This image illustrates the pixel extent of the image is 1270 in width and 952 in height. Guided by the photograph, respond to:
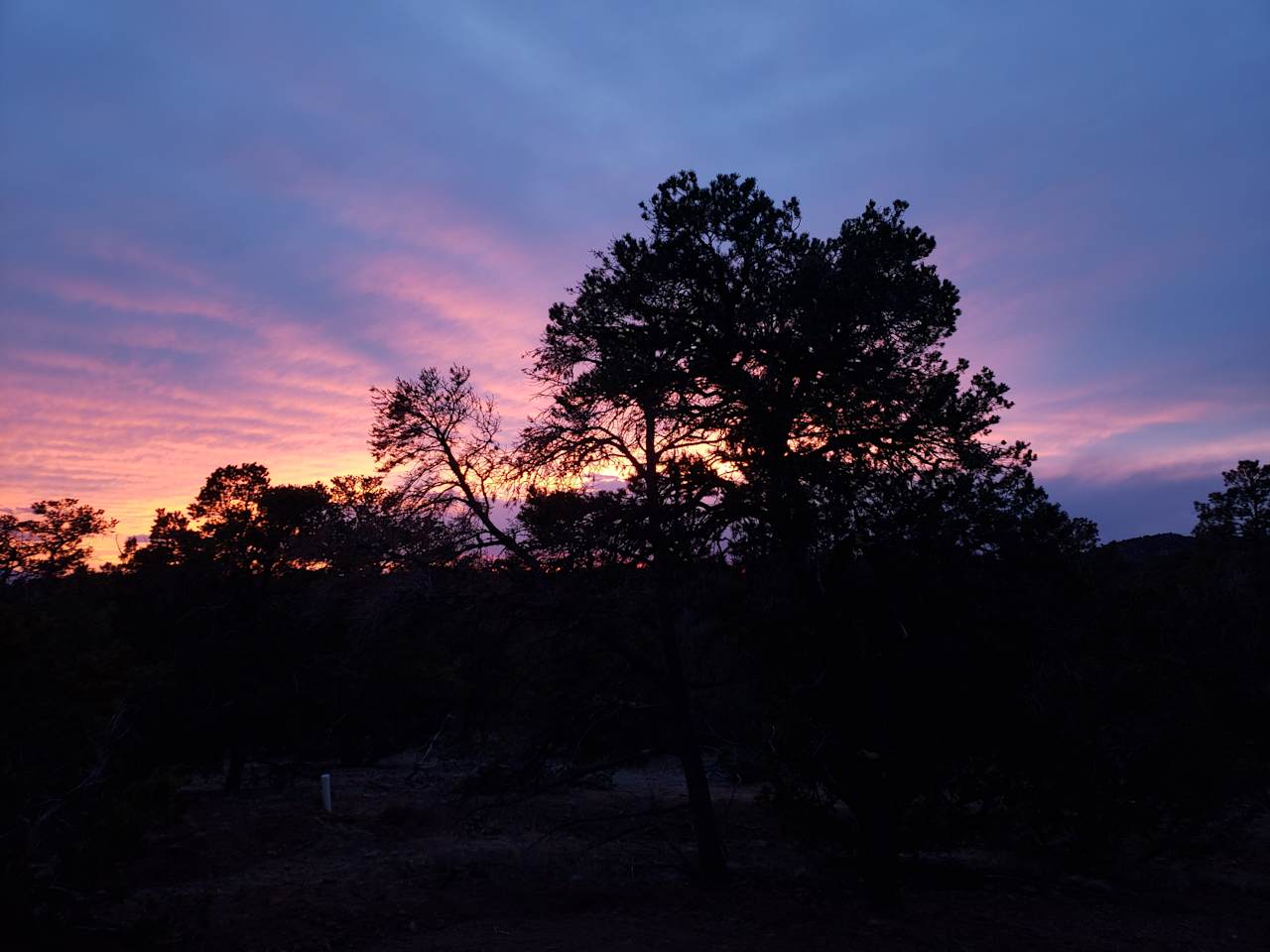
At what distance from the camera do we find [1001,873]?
48.1 feet

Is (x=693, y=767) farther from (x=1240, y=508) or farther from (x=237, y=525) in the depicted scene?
(x=1240, y=508)

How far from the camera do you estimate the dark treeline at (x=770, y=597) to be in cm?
998

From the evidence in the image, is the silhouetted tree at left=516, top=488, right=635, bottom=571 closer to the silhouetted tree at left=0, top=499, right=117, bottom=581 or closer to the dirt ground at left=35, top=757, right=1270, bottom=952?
the dirt ground at left=35, top=757, right=1270, bottom=952

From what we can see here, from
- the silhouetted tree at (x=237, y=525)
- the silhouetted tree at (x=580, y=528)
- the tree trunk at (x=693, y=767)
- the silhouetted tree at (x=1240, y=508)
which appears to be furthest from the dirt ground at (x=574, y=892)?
the silhouetted tree at (x=1240, y=508)

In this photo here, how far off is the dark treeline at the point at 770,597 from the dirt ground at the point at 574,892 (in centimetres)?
95

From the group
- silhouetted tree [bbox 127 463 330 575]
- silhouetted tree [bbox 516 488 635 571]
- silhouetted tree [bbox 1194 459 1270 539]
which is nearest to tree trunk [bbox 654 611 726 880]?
silhouetted tree [bbox 516 488 635 571]

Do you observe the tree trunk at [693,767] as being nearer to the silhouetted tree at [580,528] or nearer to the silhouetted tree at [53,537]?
the silhouetted tree at [580,528]

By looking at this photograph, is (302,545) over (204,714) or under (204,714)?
over

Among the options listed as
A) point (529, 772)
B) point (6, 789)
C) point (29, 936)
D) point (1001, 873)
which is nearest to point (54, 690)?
point (6, 789)

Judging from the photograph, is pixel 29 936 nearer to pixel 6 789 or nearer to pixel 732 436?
pixel 6 789

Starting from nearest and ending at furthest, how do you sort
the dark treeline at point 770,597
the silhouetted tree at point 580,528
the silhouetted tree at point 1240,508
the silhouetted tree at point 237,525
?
the dark treeline at point 770,597, the silhouetted tree at point 580,528, the silhouetted tree at point 237,525, the silhouetted tree at point 1240,508

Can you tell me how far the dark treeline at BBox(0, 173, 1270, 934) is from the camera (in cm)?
998

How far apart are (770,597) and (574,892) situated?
715 centimetres

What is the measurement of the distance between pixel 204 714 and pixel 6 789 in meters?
13.4
